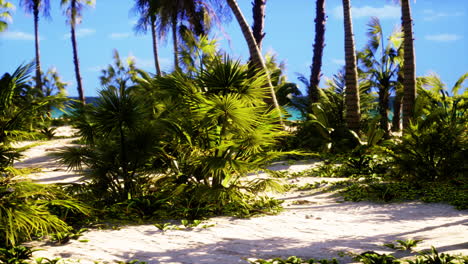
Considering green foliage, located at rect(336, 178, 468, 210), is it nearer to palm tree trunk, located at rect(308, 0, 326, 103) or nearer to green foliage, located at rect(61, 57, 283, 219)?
green foliage, located at rect(61, 57, 283, 219)

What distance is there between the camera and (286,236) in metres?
5.45

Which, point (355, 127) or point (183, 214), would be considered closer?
point (183, 214)

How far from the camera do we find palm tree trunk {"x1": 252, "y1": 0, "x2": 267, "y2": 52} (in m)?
14.7

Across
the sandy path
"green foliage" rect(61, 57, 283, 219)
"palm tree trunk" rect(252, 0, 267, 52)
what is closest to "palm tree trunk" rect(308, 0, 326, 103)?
"palm tree trunk" rect(252, 0, 267, 52)

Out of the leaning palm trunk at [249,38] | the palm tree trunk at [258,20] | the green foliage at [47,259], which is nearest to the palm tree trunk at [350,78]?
the leaning palm trunk at [249,38]

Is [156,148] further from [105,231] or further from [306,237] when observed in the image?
[306,237]

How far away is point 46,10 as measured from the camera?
2598cm

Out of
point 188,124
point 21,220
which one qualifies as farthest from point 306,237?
point 21,220

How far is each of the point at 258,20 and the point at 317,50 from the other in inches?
119

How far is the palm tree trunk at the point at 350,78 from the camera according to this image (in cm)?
1287

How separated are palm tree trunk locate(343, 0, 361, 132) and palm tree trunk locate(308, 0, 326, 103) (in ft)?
9.76

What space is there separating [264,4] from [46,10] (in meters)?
16.4

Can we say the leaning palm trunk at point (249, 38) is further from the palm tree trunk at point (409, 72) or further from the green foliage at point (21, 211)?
the green foliage at point (21, 211)

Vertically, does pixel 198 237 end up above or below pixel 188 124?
below
